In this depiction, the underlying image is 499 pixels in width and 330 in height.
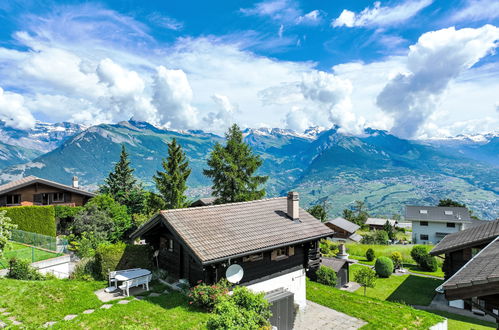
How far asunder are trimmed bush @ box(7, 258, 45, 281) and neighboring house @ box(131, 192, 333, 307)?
5487mm

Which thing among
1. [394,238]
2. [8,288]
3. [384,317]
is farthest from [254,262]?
[394,238]

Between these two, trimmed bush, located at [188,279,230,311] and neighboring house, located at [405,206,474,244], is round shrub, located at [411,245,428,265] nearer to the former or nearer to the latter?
neighboring house, located at [405,206,474,244]

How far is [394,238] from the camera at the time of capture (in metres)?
70.0

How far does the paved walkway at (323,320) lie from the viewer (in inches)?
560

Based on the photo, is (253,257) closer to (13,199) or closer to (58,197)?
(58,197)

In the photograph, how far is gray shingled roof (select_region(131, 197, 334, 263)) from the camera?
13.5 meters

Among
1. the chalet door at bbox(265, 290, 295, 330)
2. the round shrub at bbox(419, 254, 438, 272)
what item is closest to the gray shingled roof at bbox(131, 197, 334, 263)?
the chalet door at bbox(265, 290, 295, 330)

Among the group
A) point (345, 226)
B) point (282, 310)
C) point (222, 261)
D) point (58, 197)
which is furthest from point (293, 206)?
point (345, 226)

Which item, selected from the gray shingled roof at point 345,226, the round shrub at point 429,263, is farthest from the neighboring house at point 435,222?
the round shrub at point 429,263

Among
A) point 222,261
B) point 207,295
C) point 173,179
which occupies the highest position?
point 173,179

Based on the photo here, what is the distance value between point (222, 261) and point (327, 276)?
56.2ft

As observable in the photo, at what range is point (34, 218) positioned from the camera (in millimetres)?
28219

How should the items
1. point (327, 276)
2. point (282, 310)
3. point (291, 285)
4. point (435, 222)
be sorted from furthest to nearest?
point (435, 222) < point (327, 276) < point (291, 285) < point (282, 310)

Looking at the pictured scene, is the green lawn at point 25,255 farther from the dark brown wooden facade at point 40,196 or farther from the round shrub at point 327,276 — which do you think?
the round shrub at point 327,276
